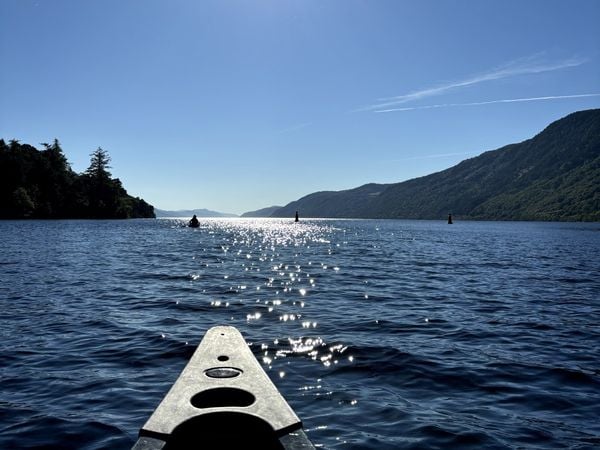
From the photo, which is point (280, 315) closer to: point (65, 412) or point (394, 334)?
point (394, 334)

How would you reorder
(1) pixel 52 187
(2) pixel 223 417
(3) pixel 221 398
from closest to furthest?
(2) pixel 223 417 → (3) pixel 221 398 → (1) pixel 52 187

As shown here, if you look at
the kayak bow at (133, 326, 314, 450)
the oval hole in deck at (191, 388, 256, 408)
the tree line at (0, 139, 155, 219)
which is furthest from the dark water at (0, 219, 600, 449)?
the tree line at (0, 139, 155, 219)

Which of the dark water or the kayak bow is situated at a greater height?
the kayak bow

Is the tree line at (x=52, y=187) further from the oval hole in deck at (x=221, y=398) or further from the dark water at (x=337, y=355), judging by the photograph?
the oval hole in deck at (x=221, y=398)

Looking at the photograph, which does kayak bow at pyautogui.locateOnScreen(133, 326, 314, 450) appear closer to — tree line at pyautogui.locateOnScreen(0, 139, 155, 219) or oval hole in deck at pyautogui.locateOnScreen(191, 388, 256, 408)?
oval hole in deck at pyautogui.locateOnScreen(191, 388, 256, 408)

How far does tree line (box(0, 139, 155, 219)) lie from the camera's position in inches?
4572

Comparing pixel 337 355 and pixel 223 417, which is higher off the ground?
pixel 223 417

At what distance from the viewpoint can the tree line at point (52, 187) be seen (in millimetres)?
116125

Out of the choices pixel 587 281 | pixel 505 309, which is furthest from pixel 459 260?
pixel 505 309

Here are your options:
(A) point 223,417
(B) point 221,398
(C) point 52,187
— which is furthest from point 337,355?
(C) point 52,187

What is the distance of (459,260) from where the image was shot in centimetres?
3678

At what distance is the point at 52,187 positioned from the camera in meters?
132

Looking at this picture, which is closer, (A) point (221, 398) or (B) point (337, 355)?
(A) point (221, 398)

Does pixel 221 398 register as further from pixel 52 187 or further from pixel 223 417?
pixel 52 187
